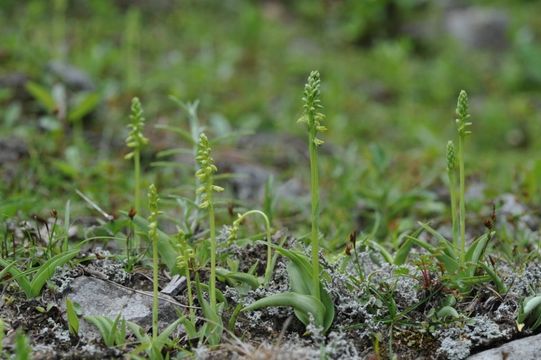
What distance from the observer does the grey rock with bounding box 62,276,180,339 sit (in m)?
2.38

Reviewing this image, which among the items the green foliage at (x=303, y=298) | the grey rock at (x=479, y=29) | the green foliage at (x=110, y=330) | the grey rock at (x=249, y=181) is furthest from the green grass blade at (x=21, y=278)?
the grey rock at (x=479, y=29)

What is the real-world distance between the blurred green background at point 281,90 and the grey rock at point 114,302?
48cm

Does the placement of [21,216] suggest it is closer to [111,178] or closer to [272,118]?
[111,178]

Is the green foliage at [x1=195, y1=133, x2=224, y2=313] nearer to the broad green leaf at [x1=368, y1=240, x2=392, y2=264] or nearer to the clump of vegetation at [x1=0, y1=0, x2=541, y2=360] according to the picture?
the clump of vegetation at [x1=0, y1=0, x2=541, y2=360]

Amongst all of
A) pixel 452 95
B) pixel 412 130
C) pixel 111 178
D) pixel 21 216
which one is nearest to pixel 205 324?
pixel 21 216

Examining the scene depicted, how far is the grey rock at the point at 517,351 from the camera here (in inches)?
88.7

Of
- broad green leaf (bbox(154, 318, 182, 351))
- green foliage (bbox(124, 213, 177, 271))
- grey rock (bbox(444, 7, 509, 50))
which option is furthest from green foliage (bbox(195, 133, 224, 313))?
grey rock (bbox(444, 7, 509, 50))

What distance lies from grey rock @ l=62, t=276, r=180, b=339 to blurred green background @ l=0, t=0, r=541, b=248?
48cm

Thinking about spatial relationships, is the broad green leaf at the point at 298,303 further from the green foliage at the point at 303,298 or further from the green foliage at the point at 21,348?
the green foliage at the point at 21,348

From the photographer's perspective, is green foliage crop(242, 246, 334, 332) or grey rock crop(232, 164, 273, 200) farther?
grey rock crop(232, 164, 273, 200)

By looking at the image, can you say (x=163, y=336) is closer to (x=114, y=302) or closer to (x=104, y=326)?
(x=104, y=326)

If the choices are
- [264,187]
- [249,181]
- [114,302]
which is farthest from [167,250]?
[249,181]

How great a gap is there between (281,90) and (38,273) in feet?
16.2

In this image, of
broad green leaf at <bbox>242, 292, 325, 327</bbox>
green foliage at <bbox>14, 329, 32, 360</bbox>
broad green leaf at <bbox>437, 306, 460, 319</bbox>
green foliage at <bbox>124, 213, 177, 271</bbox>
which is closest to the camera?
green foliage at <bbox>14, 329, 32, 360</bbox>
